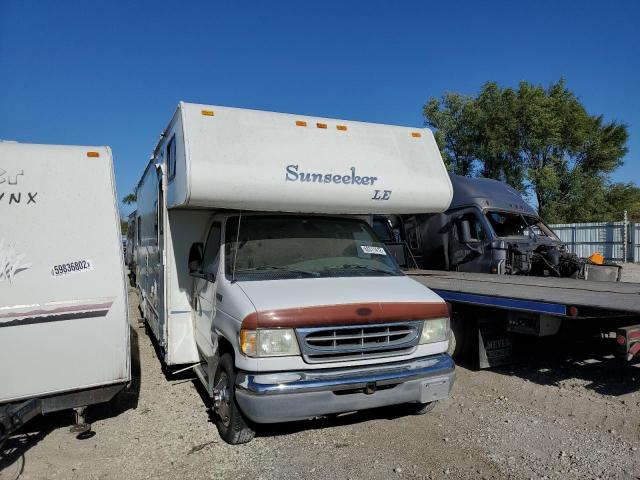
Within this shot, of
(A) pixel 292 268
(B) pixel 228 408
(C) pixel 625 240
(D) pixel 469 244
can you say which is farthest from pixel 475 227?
(C) pixel 625 240

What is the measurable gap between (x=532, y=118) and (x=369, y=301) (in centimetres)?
2676

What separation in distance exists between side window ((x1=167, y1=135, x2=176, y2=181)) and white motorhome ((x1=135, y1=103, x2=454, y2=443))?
0.07 meters

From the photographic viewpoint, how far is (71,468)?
13.7 feet

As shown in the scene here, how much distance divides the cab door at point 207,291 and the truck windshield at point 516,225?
6878 mm

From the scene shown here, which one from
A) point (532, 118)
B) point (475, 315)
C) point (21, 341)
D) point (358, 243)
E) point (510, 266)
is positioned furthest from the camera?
point (532, 118)

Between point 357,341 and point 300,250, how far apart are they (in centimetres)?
132

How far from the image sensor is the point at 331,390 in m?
4.08

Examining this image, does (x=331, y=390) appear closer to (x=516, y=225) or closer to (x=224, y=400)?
(x=224, y=400)

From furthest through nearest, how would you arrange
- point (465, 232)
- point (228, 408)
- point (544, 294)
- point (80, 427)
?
1. point (465, 232)
2. point (544, 294)
3. point (80, 427)
4. point (228, 408)

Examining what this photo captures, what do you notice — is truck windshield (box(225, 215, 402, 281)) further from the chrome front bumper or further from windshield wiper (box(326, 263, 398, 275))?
the chrome front bumper

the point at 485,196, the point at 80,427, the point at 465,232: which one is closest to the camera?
the point at 80,427

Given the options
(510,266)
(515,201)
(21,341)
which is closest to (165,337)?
(21,341)

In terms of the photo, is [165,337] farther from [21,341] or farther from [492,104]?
[492,104]

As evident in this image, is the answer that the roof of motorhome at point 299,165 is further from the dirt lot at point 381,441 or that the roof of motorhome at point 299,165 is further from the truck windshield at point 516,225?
the truck windshield at point 516,225
